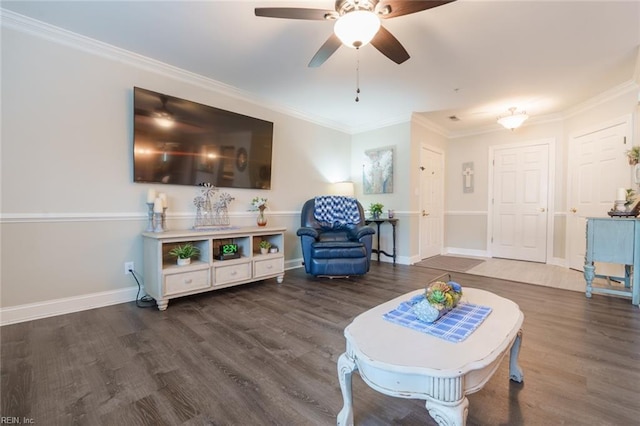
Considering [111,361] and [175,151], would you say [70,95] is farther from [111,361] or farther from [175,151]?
[111,361]

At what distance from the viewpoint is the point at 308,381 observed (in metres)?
1.46

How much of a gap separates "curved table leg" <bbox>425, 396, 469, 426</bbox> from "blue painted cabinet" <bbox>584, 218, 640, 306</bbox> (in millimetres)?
3055

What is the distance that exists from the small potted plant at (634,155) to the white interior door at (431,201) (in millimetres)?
2450

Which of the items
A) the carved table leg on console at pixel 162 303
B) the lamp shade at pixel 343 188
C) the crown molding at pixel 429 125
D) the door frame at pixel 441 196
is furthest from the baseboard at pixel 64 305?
the crown molding at pixel 429 125

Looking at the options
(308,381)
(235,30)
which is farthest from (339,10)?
(308,381)

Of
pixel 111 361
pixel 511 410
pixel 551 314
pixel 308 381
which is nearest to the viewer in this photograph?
pixel 511 410

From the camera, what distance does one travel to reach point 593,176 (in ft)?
12.1

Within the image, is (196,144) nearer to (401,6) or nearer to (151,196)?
(151,196)

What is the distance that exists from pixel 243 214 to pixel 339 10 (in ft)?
8.49

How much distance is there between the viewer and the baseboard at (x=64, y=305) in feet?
7.07

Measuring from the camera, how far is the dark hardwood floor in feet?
4.00

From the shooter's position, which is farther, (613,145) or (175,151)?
(613,145)

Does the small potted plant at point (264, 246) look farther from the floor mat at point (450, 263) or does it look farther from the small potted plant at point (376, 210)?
the floor mat at point (450, 263)

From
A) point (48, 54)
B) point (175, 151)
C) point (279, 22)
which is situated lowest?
point (175, 151)
